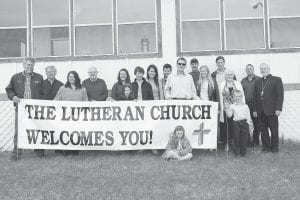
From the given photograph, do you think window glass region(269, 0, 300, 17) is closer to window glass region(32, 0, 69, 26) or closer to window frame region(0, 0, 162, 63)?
window frame region(0, 0, 162, 63)

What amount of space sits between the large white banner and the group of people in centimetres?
21

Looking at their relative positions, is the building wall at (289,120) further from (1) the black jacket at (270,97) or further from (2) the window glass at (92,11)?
(2) the window glass at (92,11)

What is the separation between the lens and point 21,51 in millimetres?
11781

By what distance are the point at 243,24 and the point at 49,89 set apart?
17.4ft

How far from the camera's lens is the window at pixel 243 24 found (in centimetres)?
1155

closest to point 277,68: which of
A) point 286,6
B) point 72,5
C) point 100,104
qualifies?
point 286,6

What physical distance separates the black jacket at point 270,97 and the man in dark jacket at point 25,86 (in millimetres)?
4833

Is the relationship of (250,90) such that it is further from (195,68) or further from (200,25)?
(200,25)

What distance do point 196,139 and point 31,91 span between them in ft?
12.3

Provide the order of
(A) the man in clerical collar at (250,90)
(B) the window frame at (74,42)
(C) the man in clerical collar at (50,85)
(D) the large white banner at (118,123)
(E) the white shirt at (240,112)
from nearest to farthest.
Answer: (E) the white shirt at (240,112), (D) the large white banner at (118,123), (C) the man in clerical collar at (50,85), (A) the man in clerical collar at (250,90), (B) the window frame at (74,42)

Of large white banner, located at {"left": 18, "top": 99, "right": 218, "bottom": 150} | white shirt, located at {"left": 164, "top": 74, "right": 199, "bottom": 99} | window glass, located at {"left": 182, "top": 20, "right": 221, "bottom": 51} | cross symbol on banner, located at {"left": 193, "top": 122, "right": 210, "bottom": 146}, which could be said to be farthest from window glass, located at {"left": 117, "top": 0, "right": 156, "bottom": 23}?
cross symbol on banner, located at {"left": 193, "top": 122, "right": 210, "bottom": 146}

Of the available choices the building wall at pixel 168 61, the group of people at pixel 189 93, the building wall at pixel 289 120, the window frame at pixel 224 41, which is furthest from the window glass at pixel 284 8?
the group of people at pixel 189 93

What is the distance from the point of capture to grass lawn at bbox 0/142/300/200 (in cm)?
677

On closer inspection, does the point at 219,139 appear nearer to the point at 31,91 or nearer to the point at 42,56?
the point at 31,91
